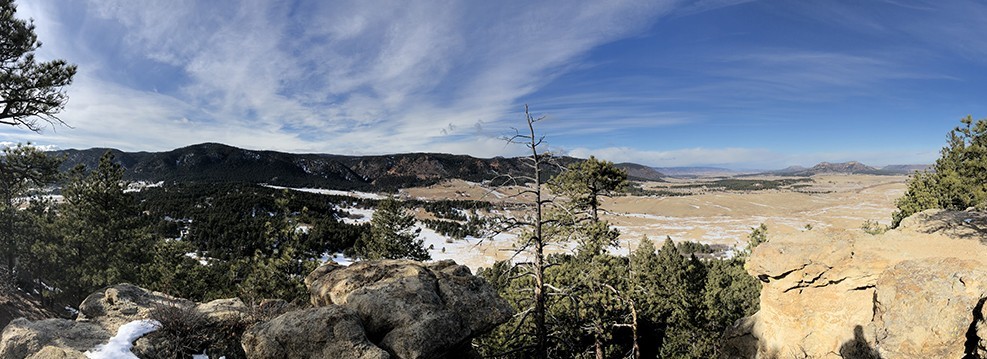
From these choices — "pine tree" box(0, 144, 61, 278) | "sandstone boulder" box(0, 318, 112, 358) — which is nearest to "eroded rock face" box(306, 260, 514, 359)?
"sandstone boulder" box(0, 318, 112, 358)

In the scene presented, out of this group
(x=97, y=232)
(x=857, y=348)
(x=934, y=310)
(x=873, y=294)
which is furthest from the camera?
(x=97, y=232)

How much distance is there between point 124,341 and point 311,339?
13.8 feet

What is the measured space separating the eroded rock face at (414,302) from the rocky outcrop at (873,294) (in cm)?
1090

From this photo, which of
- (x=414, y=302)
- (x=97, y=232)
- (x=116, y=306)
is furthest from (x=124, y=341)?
(x=97, y=232)

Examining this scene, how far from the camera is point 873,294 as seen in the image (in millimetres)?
12656

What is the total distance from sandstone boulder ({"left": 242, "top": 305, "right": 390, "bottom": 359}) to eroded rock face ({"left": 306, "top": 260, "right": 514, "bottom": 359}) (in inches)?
23.1

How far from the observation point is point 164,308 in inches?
329

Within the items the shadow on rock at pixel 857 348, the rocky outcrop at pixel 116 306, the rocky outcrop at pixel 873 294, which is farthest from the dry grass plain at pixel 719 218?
the rocky outcrop at pixel 116 306

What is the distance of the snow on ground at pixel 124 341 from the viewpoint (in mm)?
7422

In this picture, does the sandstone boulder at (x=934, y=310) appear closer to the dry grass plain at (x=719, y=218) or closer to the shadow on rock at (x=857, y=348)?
the shadow on rock at (x=857, y=348)

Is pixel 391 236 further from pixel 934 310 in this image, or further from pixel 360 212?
pixel 360 212

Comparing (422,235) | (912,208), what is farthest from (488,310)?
(422,235)

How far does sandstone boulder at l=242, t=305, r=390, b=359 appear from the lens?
22.7 feet

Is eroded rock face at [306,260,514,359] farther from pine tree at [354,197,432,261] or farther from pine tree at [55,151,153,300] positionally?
pine tree at [55,151,153,300]
